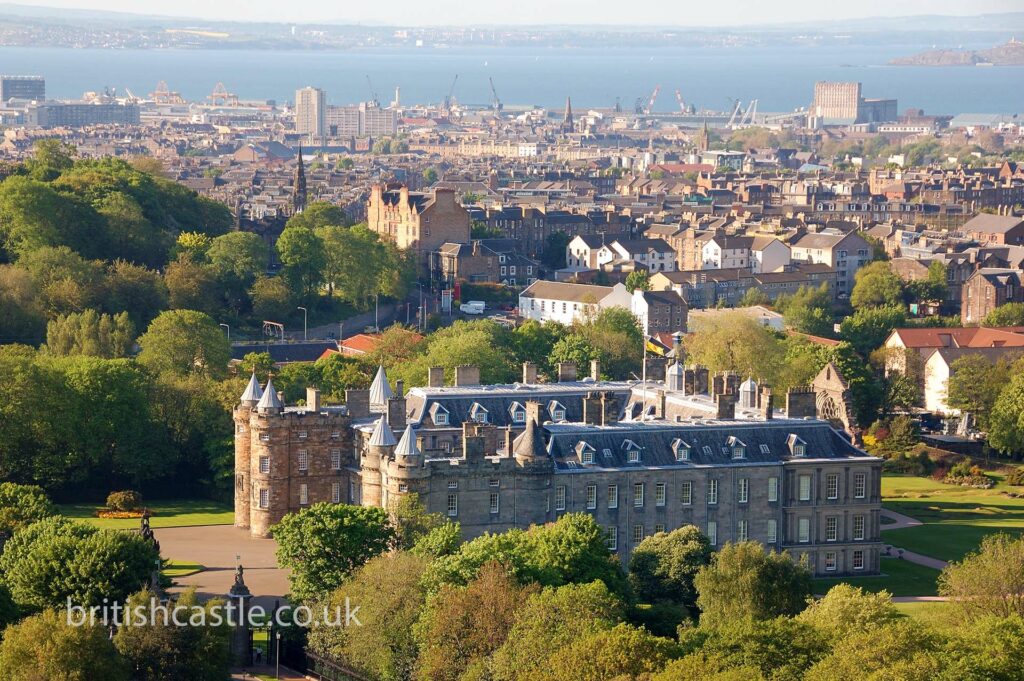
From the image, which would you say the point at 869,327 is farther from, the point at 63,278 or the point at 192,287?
the point at 63,278

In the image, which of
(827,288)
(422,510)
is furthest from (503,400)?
(827,288)

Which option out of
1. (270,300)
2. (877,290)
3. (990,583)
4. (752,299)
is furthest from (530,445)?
(877,290)

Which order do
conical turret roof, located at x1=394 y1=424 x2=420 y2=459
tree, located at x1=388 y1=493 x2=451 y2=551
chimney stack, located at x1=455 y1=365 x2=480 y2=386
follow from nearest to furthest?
tree, located at x1=388 y1=493 x2=451 y2=551 < conical turret roof, located at x1=394 y1=424 x2=420 y2=459 < chimney stack, located at x1=455 y1=365 x2=480 y2=386

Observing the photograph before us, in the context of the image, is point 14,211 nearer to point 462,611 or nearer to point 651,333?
point 651,333

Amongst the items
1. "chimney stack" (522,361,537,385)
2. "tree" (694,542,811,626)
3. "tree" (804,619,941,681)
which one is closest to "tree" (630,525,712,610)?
"tree" (694,542,811,626)

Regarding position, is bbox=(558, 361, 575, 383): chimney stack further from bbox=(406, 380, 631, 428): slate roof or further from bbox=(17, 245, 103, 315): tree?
bbox=(17, 245, 103, 315): tree

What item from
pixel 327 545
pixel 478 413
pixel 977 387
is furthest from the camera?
pixel 977 387
